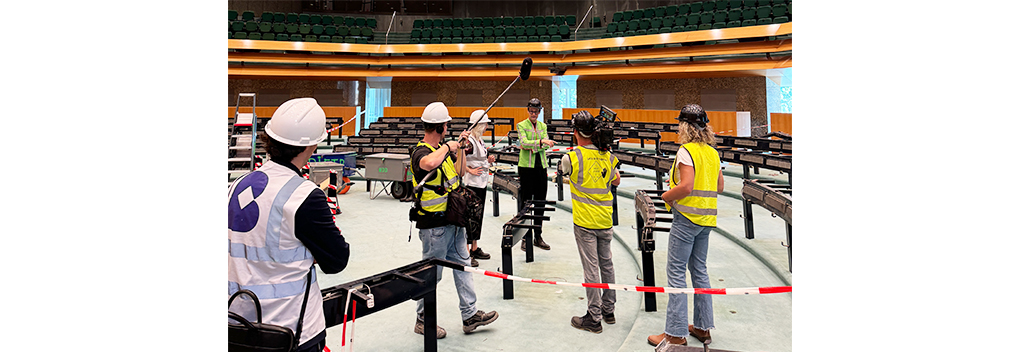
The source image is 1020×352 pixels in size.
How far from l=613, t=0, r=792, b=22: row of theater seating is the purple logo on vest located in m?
16.4

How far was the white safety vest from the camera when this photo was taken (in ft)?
5.64

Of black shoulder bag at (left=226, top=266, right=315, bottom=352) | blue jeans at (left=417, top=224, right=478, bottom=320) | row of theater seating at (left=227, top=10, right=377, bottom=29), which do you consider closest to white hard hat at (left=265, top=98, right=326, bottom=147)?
black shoulder bag at (left=226, top=266, right=315, bottom=352)

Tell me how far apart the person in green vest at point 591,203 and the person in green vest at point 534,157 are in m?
2.01

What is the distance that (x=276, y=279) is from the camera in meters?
1.79

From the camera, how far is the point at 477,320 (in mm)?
3578

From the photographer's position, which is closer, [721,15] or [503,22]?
[721,15]

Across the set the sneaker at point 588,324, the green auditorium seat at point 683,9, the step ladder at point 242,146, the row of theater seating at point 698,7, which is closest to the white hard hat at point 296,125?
the sneaker at point 588,324

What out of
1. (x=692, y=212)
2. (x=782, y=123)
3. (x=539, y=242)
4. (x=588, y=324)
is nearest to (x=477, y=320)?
→ (x=588, y=324)

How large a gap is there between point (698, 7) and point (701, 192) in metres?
16.3

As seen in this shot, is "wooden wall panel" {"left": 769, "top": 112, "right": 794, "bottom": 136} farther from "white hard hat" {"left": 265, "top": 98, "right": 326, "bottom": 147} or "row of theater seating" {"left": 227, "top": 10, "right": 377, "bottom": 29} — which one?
"row of theater seating" {"left": 227, "top": 10, "right": 377, "bottom": 29}

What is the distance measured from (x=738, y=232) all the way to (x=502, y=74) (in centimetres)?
1353

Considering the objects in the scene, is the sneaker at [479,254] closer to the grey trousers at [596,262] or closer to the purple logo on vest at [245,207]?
the grey trousers at [596,262]

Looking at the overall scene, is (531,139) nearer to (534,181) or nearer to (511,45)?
(534,181)

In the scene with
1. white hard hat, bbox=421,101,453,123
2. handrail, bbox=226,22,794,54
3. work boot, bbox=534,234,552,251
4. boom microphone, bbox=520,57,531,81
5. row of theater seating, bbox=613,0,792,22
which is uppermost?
row of theater seating, bbox=613,0,792,22
